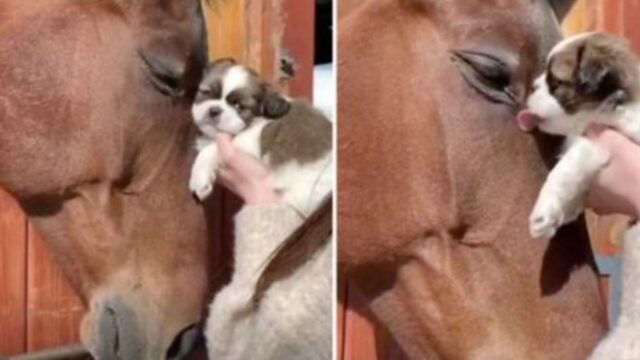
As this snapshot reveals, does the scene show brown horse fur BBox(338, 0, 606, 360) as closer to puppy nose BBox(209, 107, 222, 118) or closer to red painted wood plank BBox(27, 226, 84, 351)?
puppy nose BBox(209, 107, 222, 118)

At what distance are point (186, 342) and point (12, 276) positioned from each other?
16 centimetres

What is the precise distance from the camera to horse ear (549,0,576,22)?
2.77 feet

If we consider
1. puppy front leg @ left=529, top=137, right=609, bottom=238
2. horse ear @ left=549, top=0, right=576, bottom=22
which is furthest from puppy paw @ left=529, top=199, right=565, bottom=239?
horse ear @ left=549, top=0, right=576, bottom=22

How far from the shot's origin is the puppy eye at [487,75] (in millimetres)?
865

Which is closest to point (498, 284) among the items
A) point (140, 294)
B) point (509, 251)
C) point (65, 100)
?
point (509, 251)

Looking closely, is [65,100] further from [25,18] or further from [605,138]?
[605,138]

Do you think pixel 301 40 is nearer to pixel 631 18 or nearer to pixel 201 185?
pixel 201 185

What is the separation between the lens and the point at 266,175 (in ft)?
3.10

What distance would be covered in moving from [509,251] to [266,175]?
21cm

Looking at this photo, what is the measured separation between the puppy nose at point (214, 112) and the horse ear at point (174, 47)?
0.03m

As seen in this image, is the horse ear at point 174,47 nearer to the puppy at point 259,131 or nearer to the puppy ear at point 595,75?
the puppy at point 259,131

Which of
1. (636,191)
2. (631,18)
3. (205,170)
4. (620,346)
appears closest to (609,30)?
(631,18)

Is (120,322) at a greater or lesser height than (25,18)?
lesser

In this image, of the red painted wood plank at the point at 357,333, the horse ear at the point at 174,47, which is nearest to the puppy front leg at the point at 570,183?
the red painted wood plank at the point at 357,333
